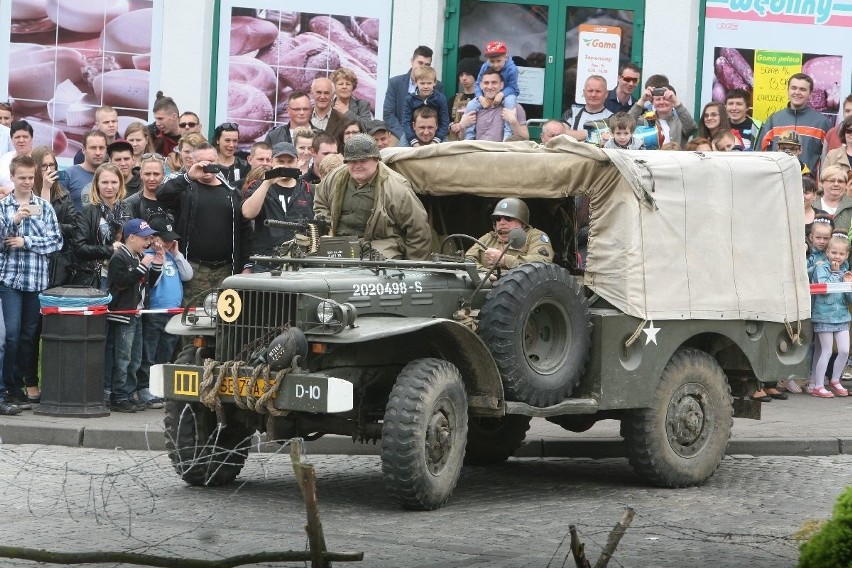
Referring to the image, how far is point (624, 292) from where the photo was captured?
1180 cm

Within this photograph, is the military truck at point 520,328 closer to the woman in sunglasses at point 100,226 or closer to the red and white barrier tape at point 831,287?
the woman in sunglasses at point 100,226

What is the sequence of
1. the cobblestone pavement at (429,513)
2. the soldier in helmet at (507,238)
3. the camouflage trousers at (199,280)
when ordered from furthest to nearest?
1. the camouflage trousers at (199,280)
2. the soldier in helmet at (507,238)
3. the cobblestone pavement at (429,513)

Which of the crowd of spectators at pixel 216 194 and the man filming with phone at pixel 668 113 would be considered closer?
the crowd of spectators at pixel 216 194

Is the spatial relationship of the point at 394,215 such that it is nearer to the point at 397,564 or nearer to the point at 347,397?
the point at 347,397

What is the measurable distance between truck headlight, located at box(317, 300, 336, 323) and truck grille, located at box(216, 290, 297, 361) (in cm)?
19

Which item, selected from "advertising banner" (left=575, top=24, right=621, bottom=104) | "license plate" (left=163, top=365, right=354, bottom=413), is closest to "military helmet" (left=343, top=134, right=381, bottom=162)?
"license plate" (left=163, top=365, right=354, bottom=413)

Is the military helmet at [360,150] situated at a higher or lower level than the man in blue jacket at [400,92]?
lower

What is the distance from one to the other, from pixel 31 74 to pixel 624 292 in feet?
34.1

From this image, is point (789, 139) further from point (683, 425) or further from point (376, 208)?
point (376, 208)

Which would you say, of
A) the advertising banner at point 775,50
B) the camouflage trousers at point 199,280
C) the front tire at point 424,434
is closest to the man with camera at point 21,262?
the camouflage trousers at point 199,280

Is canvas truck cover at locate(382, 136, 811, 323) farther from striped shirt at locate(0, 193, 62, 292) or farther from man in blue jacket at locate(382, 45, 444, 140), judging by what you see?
man in blue jacket at locate(382, 45, 444, 140)

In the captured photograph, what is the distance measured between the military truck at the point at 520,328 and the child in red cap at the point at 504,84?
4860 millimetres

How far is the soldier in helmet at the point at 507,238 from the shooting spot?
11983 mm

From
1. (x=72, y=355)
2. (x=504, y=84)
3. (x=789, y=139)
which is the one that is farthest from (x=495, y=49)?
(x=72, y=355)
